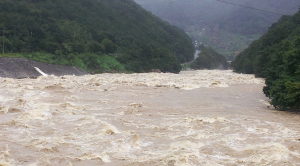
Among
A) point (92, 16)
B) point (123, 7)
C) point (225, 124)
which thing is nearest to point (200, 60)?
point (123, 7)

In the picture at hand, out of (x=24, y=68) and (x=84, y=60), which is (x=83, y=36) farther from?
(x=24, y=68)

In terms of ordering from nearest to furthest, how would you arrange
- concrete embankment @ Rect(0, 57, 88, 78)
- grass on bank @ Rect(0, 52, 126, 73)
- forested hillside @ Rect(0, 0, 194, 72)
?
concrete embankment @ Rect(0, 57, 88, 78)
grass on bank @ Rect(0, 52, 126, 73)
forested hillside @ Rect(0, 0, 194, 72)

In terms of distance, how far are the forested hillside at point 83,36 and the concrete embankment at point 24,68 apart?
92.0 inches

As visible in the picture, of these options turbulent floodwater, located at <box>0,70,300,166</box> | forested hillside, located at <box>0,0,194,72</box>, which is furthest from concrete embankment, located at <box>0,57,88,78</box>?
turbulent floodwater, located at <box>0,70,300,166</box>

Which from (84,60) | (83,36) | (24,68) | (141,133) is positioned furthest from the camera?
(83,36)

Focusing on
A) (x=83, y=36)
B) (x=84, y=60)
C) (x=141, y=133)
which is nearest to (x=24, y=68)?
(x=84, y=60)

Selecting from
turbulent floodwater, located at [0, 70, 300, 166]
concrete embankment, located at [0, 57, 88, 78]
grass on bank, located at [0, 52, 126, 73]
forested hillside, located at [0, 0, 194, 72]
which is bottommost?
turbulent floodwater, located at [0, 70, 300, 166]

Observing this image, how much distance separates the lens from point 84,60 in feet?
168

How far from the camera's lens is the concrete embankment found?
34188 mm

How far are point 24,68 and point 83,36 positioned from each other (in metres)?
31.3

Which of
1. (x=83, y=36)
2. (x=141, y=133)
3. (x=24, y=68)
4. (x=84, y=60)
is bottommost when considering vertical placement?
(x=141, y=133)

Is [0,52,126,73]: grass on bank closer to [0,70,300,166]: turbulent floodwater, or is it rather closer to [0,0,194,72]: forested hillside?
[0,0,194,72]: forested hillside

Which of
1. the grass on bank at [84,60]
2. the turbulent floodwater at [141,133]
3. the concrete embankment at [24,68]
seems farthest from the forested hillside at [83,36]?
the turbulent floodwater at [141,133]

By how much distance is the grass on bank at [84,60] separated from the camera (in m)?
42.1
